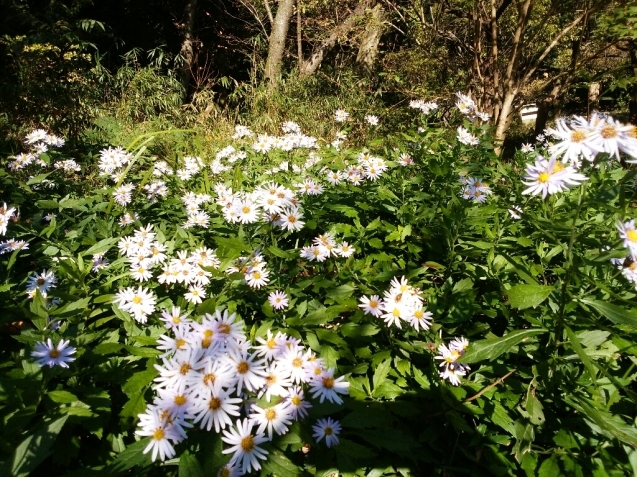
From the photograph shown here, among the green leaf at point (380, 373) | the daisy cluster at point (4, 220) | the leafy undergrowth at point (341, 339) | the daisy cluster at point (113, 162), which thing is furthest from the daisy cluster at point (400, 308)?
the daisy cluster at point (113, 162)

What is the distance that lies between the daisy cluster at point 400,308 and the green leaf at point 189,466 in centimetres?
71

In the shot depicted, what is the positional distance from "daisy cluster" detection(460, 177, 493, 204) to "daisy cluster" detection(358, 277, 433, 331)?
0.82 metres

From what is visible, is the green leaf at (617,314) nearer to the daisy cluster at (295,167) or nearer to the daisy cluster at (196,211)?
the daisy cluster at (196,211)

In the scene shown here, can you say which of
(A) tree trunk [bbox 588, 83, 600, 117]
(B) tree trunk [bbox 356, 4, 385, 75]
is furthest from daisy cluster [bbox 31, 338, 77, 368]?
(B) tree trunk [bbox 356, 4, 385, 75]

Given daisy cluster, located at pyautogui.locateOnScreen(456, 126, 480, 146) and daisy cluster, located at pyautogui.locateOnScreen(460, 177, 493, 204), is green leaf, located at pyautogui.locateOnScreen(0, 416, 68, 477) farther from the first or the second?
daisy cluster, located at pyautogui.locateOnScreen(456, 126, 480, 146)

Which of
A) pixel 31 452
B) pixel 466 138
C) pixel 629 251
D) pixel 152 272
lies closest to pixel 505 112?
pixel 466 138

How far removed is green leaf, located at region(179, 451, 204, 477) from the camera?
0.96 m

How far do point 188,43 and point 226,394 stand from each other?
873 centimetres

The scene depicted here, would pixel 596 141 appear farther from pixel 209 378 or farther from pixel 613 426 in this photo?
pixel 209 378

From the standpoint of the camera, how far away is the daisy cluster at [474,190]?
6.89 ft

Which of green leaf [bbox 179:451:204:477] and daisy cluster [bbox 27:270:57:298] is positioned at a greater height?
green leaf [bbox 179:451:204:477]

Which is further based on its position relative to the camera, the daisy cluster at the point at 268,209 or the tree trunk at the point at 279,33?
the tree trunk at the point at 279,33

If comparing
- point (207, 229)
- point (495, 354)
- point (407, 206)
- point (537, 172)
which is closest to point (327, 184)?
point (407, 206)

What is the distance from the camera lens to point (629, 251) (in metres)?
1.14
